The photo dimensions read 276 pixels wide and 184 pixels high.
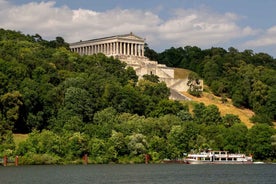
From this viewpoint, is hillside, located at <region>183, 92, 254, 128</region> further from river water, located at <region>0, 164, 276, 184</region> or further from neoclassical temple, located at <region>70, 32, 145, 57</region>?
river water, located at <region>0, 164, 276, 184</region>

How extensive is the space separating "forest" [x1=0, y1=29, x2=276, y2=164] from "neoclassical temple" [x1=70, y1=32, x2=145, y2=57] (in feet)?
87.1

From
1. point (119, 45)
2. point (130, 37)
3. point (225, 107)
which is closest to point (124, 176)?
point (225, 107)

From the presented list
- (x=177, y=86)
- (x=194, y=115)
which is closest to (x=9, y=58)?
(x=194, y=115)

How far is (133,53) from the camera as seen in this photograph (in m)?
184

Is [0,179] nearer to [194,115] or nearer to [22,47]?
[194,115]

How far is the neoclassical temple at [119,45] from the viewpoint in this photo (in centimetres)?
18100

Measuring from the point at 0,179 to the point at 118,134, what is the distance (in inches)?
1353

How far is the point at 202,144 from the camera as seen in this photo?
106188mm

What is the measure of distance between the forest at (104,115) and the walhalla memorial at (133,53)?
912 centimetres

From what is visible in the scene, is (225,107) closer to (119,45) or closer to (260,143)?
(260,143)

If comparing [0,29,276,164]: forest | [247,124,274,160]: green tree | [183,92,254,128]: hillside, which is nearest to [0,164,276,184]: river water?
[0,29,276,164]: forest

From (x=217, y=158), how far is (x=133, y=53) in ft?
267

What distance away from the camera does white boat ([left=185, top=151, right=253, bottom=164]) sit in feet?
338

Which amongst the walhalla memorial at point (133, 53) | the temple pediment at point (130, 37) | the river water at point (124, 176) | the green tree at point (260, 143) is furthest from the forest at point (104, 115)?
the temple pediment at point (130, 37)
